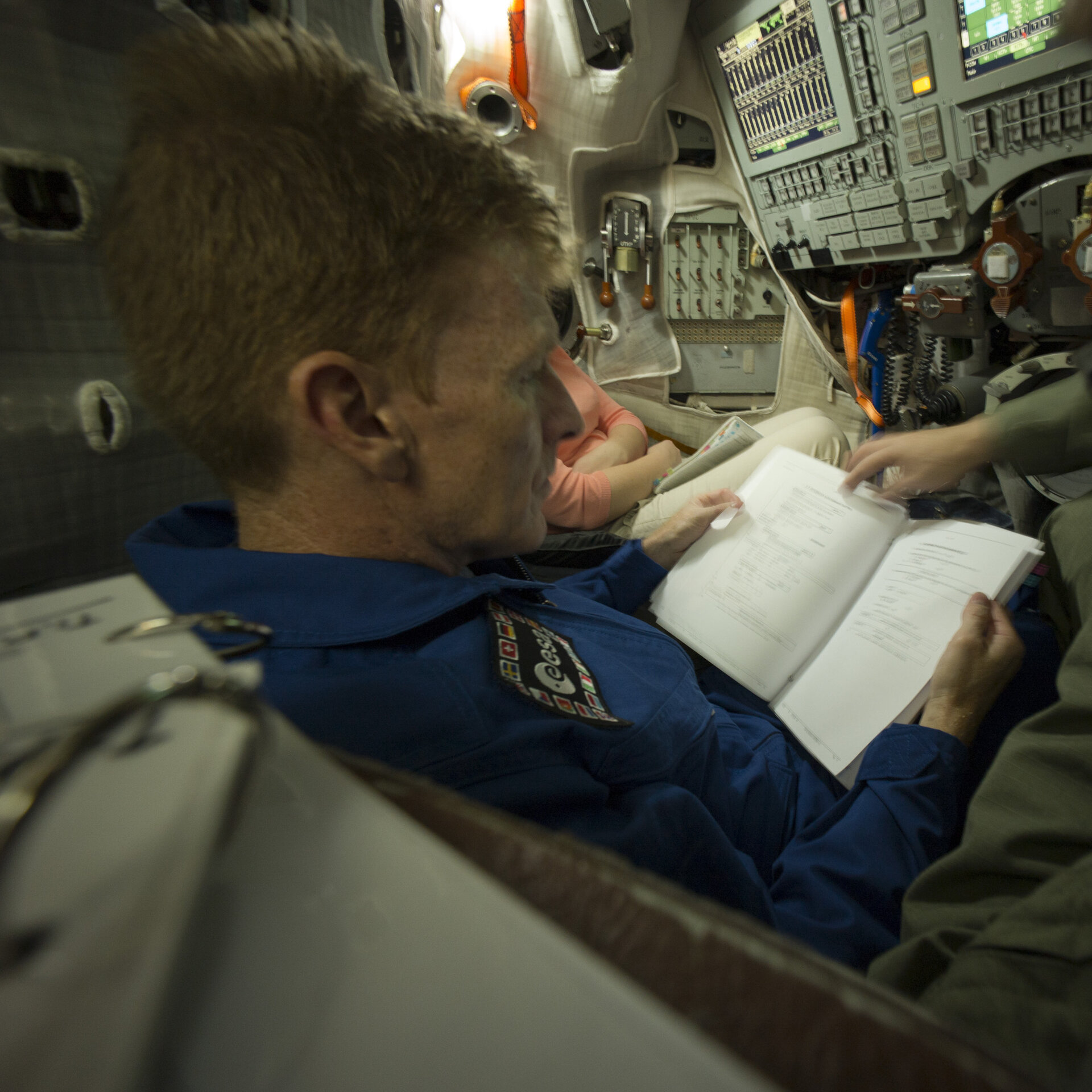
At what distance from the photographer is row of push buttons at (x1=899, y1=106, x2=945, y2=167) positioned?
158cm

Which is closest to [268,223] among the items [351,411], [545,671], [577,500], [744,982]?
[351,411]

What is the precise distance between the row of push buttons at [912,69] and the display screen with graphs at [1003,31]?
0.29 feet

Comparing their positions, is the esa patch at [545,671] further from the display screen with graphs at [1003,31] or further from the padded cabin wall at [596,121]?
the padded cabin wall at [596,121]

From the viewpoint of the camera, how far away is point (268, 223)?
0.67 metres

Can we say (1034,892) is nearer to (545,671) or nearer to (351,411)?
(545,671)

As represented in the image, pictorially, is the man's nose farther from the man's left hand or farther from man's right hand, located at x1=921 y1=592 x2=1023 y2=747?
man's right hand, located at x1=921 y1=592 x2=1023 y2=747

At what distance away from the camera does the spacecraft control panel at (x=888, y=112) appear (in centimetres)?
135

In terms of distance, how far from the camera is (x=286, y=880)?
23cm

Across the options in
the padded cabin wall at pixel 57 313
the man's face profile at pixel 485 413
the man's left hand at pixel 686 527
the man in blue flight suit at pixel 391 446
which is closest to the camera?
the man in blue flight suit at pixel 391 446

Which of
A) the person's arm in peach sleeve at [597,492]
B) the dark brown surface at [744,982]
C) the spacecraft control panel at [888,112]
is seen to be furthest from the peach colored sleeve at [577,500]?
the dark brown surface at [744,982]

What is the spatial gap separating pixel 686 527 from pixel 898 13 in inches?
55.1

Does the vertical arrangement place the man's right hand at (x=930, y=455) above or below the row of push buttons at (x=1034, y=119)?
below

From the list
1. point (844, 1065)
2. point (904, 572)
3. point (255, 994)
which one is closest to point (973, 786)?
point (904, 572)

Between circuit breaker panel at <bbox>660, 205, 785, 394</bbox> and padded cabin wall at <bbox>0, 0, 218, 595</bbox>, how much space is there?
80.6 inches
